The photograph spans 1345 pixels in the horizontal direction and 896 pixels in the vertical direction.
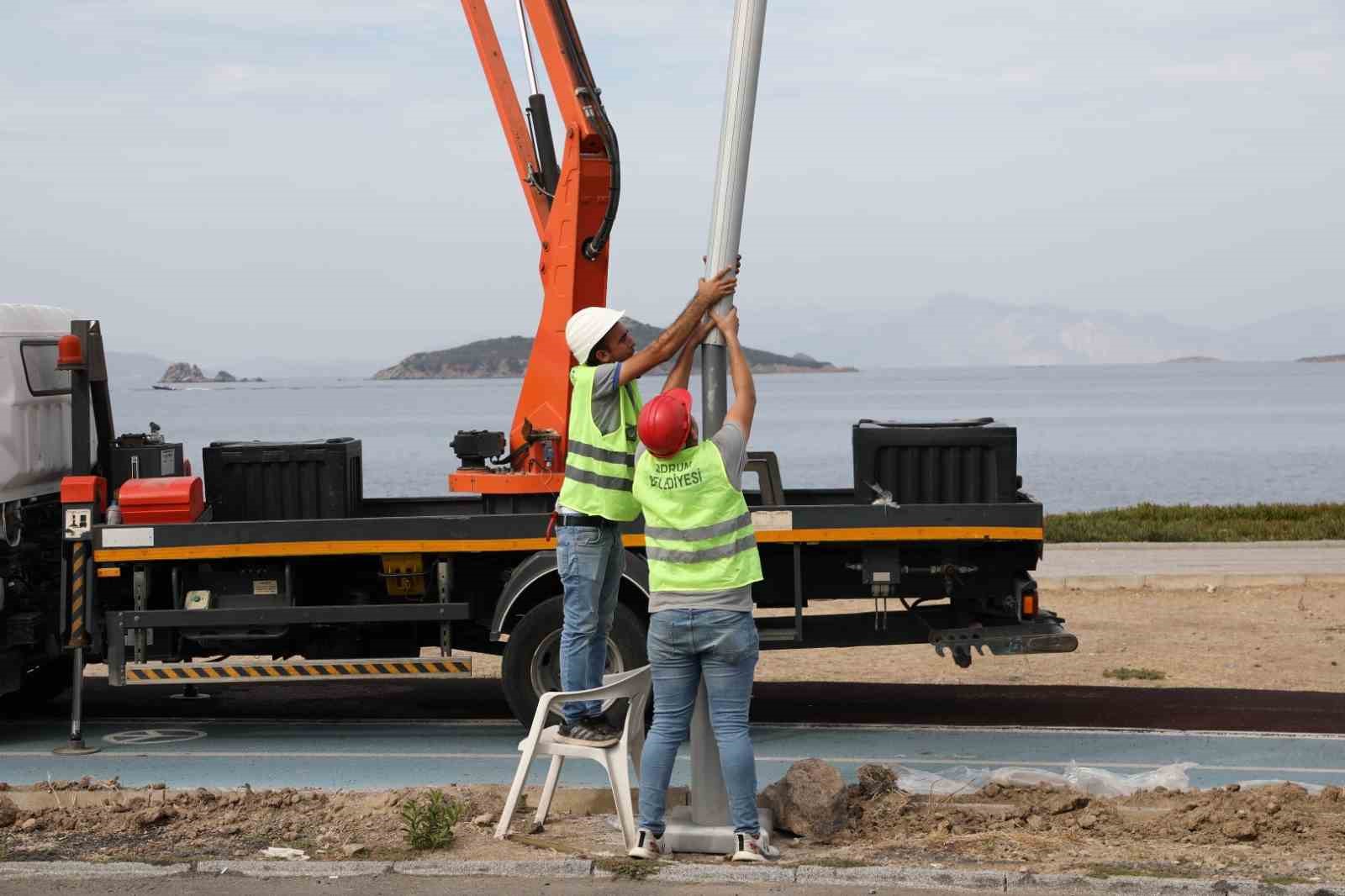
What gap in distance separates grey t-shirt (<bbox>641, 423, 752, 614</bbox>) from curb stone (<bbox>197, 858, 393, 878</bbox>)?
1556 mm

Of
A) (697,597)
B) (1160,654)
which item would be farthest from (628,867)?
(1160,654)

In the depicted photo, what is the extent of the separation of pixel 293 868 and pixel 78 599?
4055 mm

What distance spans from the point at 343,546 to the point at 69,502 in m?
1.70

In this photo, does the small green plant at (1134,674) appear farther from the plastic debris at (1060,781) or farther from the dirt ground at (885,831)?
the dirt ground at (885,831)

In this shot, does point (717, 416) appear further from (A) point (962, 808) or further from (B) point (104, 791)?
(B) point (104, 791)

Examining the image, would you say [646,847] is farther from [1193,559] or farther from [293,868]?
[1193,559]

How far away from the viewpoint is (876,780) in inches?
324

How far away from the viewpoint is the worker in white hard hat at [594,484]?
27.6 feet

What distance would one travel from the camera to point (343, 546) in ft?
34.5

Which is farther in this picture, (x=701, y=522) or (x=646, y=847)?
(x=646, y=847)

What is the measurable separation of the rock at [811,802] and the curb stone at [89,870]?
8.31 feet

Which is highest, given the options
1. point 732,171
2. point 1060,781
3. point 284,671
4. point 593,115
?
point 593,115

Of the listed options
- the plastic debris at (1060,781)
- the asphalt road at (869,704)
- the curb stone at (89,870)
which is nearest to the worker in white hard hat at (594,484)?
the plastic debris at (1060,781)

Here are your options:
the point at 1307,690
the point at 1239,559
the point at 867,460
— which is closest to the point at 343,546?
the point at 867,460
